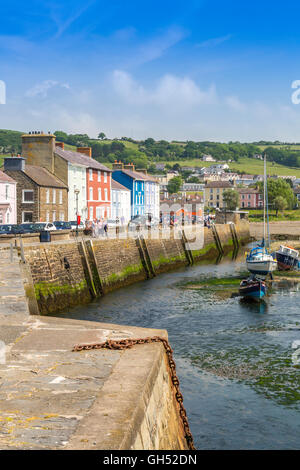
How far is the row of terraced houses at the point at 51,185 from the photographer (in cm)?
4516

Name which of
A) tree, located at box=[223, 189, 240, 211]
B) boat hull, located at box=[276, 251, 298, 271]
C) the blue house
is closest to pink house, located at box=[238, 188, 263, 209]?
tree, located at box=[223, 189, 240, 211]

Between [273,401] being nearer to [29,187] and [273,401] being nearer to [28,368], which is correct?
[28,368]

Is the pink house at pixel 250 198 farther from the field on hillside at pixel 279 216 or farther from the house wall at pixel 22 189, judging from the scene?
the house wall at pixel 22 189

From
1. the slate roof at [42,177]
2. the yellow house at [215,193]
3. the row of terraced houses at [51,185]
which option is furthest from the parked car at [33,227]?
the yellow house at [215,193]

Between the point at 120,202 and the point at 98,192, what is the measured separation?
9.52 meters

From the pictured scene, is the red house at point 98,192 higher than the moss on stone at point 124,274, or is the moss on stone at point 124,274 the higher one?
the red house at point 98,192

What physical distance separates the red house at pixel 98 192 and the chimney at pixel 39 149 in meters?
6.22

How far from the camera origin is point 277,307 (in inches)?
1031

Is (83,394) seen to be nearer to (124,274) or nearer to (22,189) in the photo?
(124,274)

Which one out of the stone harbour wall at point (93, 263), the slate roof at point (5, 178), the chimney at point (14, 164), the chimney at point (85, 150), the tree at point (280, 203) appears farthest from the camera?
the tree at point (280, 203)

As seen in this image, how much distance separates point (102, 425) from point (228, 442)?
21.3 ft

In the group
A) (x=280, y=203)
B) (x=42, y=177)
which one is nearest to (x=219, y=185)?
(x=280, y=203)

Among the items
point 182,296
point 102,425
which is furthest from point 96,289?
point 102,425

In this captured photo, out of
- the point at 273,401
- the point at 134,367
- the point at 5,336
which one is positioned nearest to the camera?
the point at 134,367
